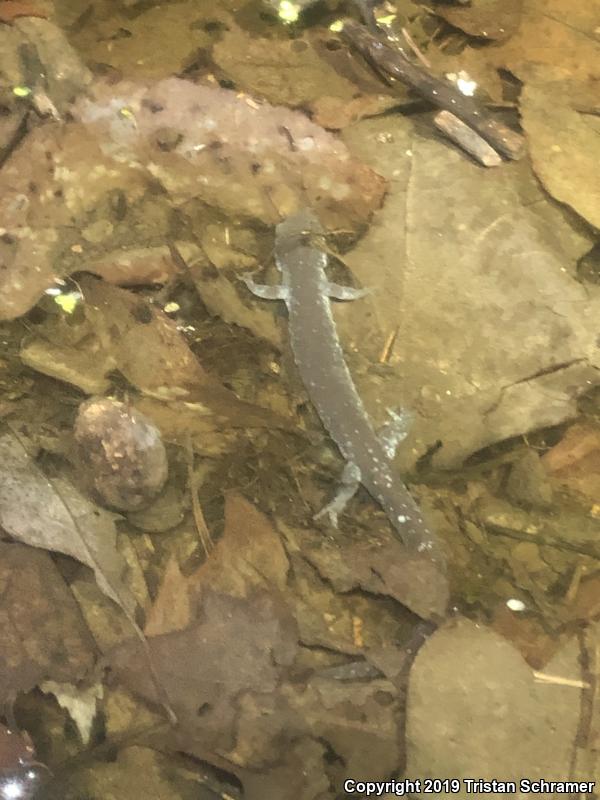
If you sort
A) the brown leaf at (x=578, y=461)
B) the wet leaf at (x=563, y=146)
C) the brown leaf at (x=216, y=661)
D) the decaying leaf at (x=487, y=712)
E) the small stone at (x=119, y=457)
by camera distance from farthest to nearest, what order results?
the wet leaf at (x=563, y=146) < the brown leaf at (x=578, y=461) < the small stone at (x=119, y=457) < the brown leaf at (x=216, y=661) < the decaying leaf at (x=487, y=712)

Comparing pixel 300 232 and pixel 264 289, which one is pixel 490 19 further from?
pixel 264 289

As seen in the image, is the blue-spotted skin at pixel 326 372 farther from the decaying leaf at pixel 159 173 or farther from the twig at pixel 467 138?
the twig at pixel 467 138

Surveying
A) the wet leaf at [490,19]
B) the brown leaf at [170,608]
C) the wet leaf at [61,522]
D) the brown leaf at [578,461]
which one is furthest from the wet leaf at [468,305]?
the wet leaf at [61,522]

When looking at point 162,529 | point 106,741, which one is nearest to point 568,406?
point 162,529

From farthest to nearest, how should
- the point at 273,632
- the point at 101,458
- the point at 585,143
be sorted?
the point at 585,143 < the point at 101,458 < the point at 273,632

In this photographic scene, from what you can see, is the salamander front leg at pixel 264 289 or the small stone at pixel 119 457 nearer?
the small stone at pixel 119 457

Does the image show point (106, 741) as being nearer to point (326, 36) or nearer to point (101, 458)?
point (101, 458)

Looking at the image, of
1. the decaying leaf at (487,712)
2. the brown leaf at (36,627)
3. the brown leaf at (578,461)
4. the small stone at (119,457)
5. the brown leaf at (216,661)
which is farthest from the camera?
the brown leaf at (578,461)
